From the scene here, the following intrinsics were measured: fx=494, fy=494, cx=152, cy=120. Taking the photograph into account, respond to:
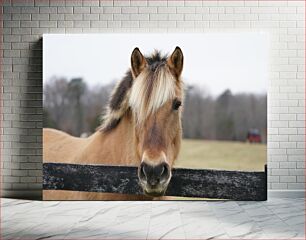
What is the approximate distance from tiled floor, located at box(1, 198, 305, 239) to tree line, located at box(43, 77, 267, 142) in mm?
681

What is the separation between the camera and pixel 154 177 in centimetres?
422

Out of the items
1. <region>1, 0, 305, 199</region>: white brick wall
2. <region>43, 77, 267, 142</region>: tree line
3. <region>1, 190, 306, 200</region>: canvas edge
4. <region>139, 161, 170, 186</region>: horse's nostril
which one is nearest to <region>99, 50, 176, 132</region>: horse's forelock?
<region>43, 77, 267, 142</region>: tree line

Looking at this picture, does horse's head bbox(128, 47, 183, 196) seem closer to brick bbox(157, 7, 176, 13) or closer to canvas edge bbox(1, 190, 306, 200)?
brick bbox(157, 7, 176, 13)

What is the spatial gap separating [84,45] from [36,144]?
1059mm

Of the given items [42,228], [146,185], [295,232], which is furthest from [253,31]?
[42,228]

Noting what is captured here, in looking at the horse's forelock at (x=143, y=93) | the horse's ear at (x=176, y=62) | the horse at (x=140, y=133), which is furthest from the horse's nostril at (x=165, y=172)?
the horse's ear at (x=176, y=62)

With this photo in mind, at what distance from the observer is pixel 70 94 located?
467 cm

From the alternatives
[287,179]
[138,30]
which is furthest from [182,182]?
[138,30]

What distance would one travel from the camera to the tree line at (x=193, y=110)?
4.59m

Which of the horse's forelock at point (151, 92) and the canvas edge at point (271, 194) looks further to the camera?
the canvas edge at point (271, 194)

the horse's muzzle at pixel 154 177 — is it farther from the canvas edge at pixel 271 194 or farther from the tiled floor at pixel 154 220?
the canvas edge at pixel 271 194

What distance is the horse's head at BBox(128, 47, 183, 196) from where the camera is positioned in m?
4.13

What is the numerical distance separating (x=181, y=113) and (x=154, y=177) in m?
0.64

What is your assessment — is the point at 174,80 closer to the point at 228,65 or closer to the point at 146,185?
the point at 228,65
